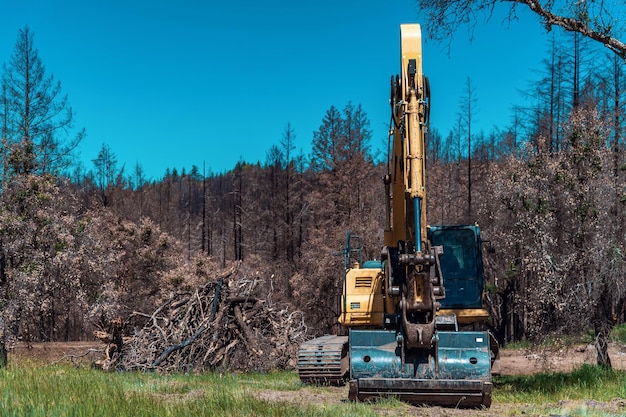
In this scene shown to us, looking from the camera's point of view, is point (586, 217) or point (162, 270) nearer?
point (586, 217)

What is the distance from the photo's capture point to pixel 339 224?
31.5m

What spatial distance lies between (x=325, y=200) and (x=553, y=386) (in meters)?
21.5

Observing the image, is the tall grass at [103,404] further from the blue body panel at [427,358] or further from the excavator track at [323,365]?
the excavator track at [323,365]

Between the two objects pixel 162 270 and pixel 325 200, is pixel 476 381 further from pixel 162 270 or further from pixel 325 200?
pixel 162 270

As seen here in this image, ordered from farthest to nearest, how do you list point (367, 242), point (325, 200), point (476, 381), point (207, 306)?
point (325, 200), point (367, 242), point (207, 306), point (476, 381)

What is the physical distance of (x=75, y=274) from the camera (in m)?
17.5

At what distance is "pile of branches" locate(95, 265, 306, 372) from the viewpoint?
16031mm

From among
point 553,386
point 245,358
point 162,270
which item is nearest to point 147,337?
point 245,358

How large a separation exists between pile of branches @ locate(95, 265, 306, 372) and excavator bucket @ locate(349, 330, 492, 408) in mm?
7896

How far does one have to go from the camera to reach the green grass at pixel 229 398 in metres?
5.43

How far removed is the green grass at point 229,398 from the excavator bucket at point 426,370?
0.30m

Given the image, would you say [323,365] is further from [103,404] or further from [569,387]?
[103,404]

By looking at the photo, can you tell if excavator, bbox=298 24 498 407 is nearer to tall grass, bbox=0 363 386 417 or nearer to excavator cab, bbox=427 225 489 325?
tall grass, bbox=0 363 386 417

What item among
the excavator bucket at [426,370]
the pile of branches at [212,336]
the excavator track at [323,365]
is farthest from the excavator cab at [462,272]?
the pile of branches at [212,336]
